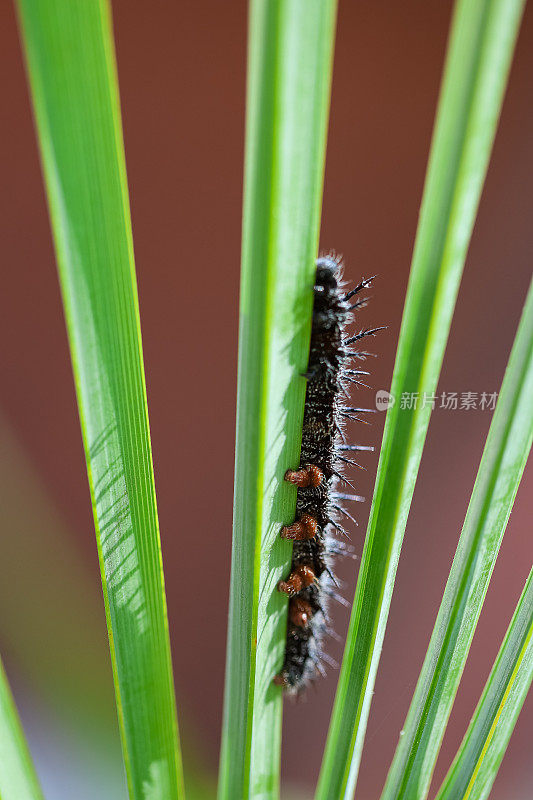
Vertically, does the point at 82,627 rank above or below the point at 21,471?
below

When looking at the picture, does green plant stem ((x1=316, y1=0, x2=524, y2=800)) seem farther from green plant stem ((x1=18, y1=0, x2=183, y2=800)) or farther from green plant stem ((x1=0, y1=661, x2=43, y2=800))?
green plant stem ((x1=0, y1=661, x2=43, y2=800))

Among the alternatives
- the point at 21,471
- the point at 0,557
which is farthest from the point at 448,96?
the point at 0,557

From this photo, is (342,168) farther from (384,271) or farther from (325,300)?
(325,300)

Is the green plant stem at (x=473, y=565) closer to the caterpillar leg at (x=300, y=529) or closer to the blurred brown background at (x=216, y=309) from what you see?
the caterpillar leg at (x=300, y=529)

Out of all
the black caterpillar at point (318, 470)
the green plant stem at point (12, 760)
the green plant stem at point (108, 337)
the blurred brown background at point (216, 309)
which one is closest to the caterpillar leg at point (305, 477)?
the black caterpillar at point (318, 470)

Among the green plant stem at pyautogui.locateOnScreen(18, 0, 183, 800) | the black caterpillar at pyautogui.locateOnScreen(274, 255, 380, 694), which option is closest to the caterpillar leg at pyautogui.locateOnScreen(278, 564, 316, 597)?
the black caterpillar at pyautogui.locateOnScreen(274, 255, 380, 694)

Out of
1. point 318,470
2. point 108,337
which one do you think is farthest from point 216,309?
point 108,337
